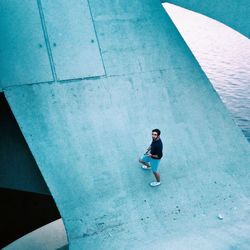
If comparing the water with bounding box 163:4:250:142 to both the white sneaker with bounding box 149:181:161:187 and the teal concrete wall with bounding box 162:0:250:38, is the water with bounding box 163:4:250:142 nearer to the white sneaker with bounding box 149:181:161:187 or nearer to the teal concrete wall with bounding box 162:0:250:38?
the teal concrete wall with bounding box 162:0:250:38

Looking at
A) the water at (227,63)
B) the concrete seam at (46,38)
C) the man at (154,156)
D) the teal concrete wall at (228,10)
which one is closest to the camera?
the man at (154,156)

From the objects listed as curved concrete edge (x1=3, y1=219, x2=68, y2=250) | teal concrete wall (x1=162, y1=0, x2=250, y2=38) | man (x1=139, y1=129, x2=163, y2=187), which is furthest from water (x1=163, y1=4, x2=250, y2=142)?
curved concrete edge (x1=3, y1=219, x2=68, y2=250)

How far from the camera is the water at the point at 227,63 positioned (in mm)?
18250

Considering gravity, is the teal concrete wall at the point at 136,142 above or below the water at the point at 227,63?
below

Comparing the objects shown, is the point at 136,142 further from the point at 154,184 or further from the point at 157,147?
the point at 154,184

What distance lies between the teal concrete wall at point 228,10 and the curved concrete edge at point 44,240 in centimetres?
781

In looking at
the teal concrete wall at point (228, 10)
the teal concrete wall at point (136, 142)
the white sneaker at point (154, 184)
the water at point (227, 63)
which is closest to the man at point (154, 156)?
the white sneaker at point (154, 184)

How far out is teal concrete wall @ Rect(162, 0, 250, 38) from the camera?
23.8ft

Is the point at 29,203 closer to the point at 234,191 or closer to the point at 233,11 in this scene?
the point at 234,191

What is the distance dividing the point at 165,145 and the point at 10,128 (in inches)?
184

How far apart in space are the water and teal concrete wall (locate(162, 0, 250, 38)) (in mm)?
3490

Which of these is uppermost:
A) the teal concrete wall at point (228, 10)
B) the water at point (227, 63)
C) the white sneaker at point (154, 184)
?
the water at point (227, 63)

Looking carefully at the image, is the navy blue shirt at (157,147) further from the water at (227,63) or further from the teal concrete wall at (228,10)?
the water at (227,63)

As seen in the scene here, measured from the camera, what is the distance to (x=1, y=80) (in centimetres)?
652
